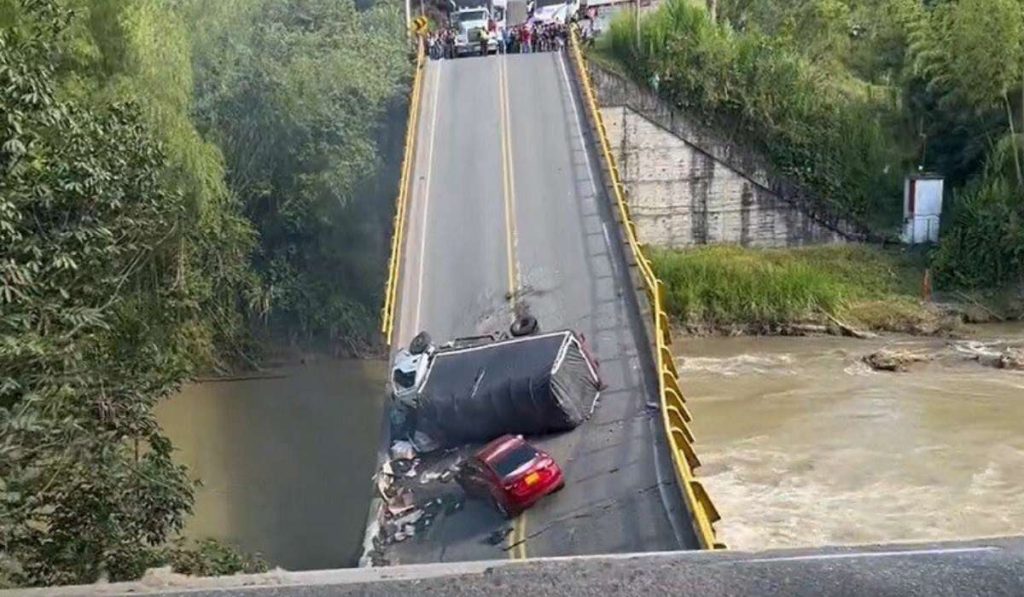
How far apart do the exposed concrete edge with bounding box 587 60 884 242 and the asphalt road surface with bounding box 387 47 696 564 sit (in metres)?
3.27

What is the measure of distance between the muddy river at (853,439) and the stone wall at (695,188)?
3.16 meters

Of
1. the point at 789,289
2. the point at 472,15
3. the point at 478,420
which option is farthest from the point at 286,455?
the point at 472,15

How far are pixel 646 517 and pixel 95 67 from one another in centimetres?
1190

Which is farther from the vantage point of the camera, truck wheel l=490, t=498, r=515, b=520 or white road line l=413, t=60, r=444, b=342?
white road line l=413, t=60, r=444, b=342

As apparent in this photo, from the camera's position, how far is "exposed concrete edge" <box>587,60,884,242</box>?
25.0 metres

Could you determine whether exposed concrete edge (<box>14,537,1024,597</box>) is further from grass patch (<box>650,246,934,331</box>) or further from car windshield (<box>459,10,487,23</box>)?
car windshield (<box>459,10,487,23</box>)

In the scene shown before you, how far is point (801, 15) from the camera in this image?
29.5 meters

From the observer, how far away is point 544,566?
347 centimetres

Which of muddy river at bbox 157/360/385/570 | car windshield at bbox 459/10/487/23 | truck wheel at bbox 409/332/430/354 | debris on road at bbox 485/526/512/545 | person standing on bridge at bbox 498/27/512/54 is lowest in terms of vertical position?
muddy river at bbox 157/360/385/570

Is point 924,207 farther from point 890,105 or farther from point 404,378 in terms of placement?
point 404,378

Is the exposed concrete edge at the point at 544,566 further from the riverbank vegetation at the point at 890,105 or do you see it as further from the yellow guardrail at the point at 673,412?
the riverbank vegetation at the point at 890,105

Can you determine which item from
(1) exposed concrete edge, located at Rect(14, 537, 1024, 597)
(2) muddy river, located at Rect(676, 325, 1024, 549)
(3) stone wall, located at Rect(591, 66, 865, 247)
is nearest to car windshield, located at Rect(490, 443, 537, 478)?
(2) muddy river, located at Rect(676, 325, 1024, 549)

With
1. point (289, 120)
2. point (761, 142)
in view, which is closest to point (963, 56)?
point (761, 142)

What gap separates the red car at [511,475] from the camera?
991 cm
